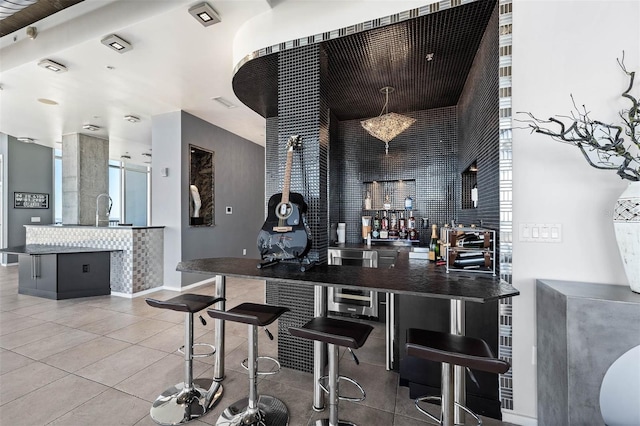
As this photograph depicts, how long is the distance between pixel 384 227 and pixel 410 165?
96cm

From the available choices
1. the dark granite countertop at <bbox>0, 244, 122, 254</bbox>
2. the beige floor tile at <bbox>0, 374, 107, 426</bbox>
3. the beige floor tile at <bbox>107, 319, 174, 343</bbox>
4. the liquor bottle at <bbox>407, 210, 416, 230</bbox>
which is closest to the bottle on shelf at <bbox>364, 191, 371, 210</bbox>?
the liquor bottle at <bbox>407, 210, 416, 230</bbox>

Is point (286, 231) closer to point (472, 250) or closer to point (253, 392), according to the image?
point (253, 392)

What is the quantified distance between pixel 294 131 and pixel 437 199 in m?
2.41

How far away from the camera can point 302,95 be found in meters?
2.37

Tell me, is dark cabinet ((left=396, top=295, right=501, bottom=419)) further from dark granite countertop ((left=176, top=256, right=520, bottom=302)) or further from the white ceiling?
the white ceiling

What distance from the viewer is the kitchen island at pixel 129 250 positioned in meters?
4.50

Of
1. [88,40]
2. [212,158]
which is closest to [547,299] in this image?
[88,40]

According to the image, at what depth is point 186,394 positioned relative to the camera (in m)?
1.94

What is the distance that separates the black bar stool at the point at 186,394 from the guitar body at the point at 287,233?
53cm

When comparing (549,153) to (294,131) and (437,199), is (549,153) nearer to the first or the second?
(294,131)

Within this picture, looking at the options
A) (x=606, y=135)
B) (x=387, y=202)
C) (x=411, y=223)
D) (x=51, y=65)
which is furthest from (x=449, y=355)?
(x=51, y=65)

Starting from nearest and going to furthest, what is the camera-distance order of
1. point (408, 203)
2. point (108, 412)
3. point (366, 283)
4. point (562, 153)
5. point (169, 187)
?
point (366, 283) → point (562, 153) → point (108, 412) → point (408, 203) → point (169, 187)

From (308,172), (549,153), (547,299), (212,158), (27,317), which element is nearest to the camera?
(547,299)

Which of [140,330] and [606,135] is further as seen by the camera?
[140,330]
